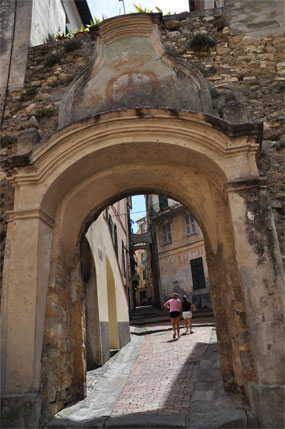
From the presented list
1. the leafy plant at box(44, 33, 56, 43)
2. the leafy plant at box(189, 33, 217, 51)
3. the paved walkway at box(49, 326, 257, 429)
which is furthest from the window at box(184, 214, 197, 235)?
the leafy plant at box(189, 33, 217, 51)

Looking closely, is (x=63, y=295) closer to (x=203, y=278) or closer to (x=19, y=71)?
(x=19, y=71)

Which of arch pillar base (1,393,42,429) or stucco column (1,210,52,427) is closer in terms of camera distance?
arch pillar base (1,393,42,429)

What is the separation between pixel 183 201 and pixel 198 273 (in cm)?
1604

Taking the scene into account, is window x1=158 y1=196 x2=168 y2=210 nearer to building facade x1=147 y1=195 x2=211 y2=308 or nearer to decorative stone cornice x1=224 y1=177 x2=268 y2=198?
building facade x1=147 y1=195 x2=211 y2=308

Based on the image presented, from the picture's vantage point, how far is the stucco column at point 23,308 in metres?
4.02

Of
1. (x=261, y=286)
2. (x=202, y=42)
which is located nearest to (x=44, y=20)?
(x=202, y=42)

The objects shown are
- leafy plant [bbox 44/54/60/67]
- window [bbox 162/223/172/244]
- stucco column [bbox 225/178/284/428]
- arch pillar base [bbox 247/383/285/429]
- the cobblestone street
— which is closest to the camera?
arch pillar base [bbox 247/383/285/429]

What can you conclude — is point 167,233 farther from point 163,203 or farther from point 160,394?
point 160,394

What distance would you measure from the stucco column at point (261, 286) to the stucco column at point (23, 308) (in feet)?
8.46

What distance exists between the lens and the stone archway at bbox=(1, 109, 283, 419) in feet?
13.1

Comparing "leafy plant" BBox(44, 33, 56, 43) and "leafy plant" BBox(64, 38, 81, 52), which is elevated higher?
"leafy plant" BBox(44, 33, 56, 43)

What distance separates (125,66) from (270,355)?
16.4ft

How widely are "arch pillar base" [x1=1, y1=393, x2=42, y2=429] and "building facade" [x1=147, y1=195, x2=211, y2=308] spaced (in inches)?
672

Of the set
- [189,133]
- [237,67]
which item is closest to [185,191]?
[189,133]
